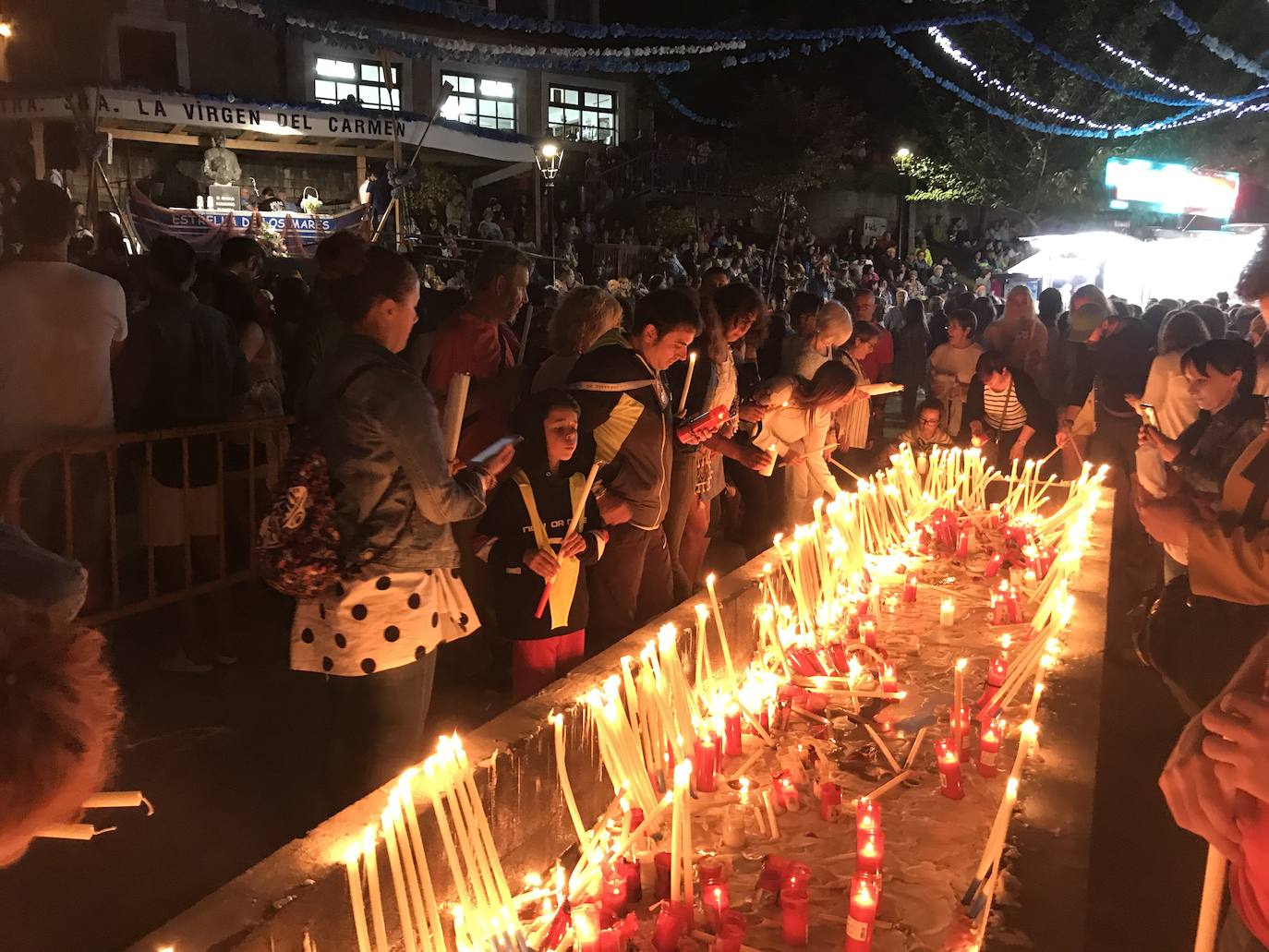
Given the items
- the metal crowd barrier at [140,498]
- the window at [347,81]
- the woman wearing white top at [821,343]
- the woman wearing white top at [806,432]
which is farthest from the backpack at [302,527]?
the window at [347,81]

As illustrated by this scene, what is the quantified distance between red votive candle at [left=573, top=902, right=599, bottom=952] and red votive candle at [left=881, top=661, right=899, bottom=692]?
71.8 inches

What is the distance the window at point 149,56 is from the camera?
68.8ft

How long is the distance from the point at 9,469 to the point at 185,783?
1.39 m

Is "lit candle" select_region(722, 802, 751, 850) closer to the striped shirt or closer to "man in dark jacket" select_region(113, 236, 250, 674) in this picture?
"man in dark jacket" select_region(113, 236, 250, 674)

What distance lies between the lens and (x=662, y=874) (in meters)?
2.74

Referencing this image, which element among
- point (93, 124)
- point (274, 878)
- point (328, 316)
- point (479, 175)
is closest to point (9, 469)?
point (328, 316)

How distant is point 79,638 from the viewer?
47.8 inches

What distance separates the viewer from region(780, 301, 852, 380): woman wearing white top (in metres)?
6.41

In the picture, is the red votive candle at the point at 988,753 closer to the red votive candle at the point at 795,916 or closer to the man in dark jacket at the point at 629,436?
the red votive candle at the point at 795,916

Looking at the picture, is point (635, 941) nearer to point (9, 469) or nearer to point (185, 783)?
point (185, 783)

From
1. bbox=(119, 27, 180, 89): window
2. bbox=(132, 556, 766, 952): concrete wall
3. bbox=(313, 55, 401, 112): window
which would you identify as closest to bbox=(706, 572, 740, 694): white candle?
bbox=(132, 556, 766, 952): concrete wall

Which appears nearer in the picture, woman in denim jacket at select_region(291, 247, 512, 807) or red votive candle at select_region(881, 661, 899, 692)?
woman in denim jacket at select_region(291, 247, 512, 807)

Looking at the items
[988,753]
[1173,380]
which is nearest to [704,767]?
[988,753]

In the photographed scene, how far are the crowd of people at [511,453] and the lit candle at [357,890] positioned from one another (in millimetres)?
770
